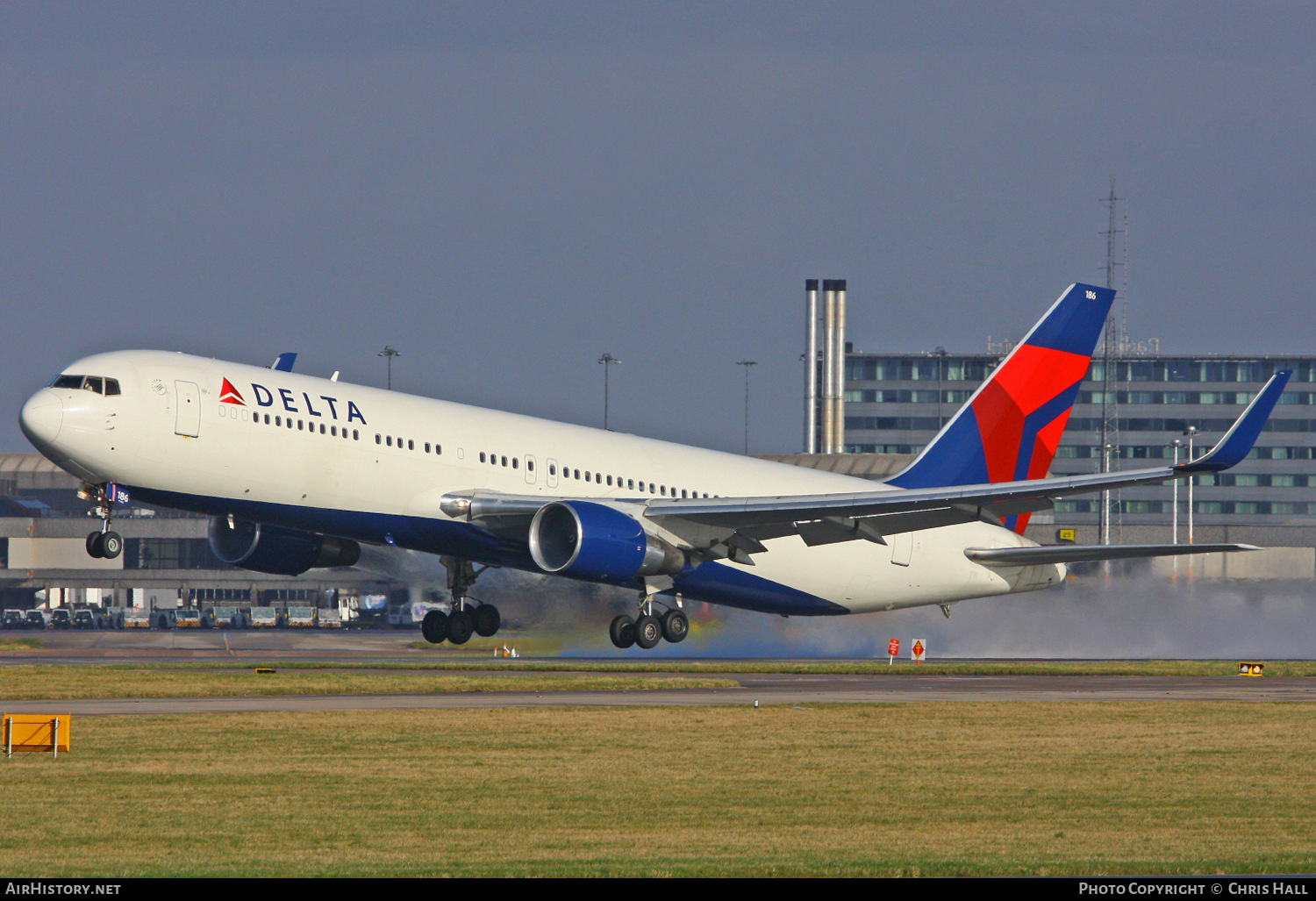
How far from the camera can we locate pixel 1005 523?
4869 centimetres

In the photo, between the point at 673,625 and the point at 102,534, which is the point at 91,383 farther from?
the point at 673,625

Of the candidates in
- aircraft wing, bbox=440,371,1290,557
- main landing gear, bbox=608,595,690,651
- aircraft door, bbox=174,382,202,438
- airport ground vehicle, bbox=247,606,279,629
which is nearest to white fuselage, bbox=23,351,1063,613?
aircraft door, bbox=174,382,202,438

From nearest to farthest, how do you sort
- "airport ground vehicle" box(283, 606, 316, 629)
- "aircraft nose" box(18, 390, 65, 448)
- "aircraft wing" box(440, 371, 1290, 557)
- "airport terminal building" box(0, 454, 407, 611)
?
"aircraft nose" box(18, 390, 65, 448) → "aircraft wing" box(440, 371, 1290, 557) → "airport ground vehicle" box(283, 606, 316, 629) → "airport terminal building" box(0, 454, 407, 611)

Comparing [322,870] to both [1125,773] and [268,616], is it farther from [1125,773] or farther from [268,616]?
[268,616]

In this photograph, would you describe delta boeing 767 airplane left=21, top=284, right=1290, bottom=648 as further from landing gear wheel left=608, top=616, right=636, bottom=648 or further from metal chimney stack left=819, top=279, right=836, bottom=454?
metal chimney stack left=819, top=279, right=836, bottom=454

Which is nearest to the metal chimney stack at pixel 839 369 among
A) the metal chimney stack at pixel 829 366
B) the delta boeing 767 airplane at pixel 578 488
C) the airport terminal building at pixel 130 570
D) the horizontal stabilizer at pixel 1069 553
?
the metal chimney stack at pixel 829 366

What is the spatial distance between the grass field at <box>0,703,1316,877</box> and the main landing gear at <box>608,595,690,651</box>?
9124 millimetres

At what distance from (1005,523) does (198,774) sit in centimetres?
3149

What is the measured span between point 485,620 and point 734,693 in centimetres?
884

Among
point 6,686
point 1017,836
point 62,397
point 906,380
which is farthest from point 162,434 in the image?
point 906,380

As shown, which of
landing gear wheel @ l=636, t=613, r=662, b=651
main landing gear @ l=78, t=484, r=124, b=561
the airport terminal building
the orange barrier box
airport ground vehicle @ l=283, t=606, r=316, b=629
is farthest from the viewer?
the airport terminal building

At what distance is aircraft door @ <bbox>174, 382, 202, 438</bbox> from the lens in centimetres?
3366

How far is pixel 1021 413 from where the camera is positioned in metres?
47.0

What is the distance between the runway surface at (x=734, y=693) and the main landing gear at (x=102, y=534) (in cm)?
316
